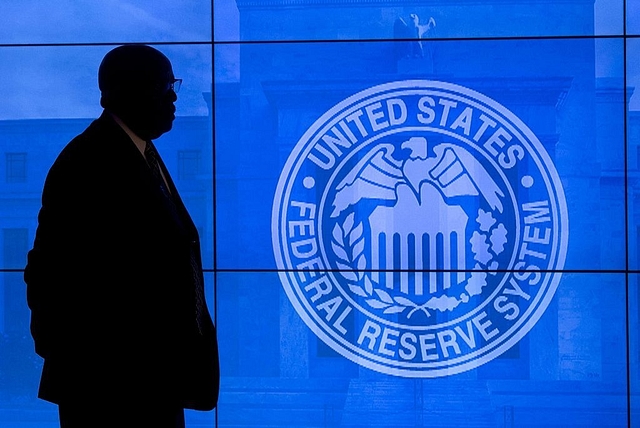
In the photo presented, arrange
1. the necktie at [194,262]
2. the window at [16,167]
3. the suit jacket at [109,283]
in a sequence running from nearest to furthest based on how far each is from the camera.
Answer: the suit jacket at [109,283] → the necktie at [194,262] → the window at [16,167]

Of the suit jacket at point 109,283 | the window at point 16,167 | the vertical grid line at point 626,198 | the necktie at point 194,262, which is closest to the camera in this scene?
the suit jacket at point 109,283

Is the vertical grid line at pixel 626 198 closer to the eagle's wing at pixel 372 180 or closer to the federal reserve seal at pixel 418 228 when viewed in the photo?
the federal reserve seal at pixel 418 228

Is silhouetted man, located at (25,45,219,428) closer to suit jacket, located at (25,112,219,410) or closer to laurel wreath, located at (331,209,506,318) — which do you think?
suit jacket, located at (25,112,219,410)

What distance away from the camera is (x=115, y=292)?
1523mm

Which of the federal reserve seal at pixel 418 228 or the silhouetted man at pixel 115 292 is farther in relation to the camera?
the federal reserve seal at pixel 418 228

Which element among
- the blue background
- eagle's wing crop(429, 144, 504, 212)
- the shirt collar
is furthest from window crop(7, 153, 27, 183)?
the shirt collar

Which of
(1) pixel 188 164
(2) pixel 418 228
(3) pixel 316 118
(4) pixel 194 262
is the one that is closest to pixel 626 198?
(2) pixel 418 228

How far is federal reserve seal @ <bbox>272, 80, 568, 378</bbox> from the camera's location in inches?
161

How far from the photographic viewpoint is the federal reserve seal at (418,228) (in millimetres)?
4090

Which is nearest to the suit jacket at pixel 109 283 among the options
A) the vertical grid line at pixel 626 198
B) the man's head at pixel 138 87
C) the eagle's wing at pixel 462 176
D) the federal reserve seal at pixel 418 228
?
the man's head at pixel 138 87

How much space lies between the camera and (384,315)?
13.5 feet

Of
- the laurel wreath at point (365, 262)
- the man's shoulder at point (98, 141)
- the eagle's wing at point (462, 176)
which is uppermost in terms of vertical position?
the eagle's wing at point (462, 176)

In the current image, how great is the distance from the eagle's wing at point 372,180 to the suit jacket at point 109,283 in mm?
2562

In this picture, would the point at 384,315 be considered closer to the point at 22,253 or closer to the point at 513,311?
the point at 513,311
